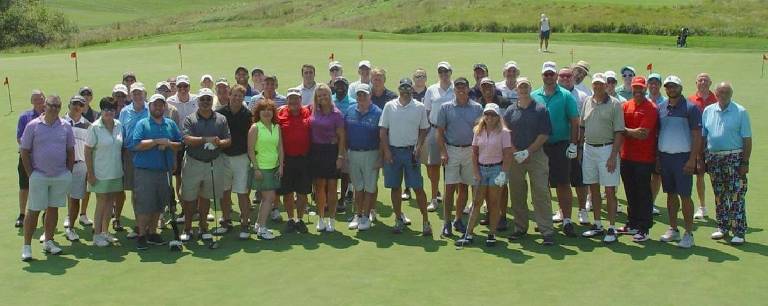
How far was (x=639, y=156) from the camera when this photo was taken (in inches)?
412

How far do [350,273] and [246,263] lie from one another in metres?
1.24

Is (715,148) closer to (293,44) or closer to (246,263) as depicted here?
(246,263)

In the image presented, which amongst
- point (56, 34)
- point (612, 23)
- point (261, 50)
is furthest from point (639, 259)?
point (56, 34)

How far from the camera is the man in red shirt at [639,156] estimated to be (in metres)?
10.3

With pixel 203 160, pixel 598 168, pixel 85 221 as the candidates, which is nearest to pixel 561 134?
pixel 598 168

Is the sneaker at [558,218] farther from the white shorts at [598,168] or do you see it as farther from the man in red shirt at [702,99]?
the man in red shirt at [702,99]

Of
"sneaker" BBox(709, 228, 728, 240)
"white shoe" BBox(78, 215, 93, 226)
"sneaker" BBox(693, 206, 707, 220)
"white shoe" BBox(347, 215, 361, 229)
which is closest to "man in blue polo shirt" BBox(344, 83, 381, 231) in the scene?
"white shoe" BBox(347, 215, 361, 229)

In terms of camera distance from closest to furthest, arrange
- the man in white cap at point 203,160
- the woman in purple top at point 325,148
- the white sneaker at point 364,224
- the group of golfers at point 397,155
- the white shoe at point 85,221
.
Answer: the group of golfers at point 397,155 < the man in white cap at point 203,160 < the woman in purple top at point 325,148 < the white sneaker at point 364,224 < the white shoe at point 85,221

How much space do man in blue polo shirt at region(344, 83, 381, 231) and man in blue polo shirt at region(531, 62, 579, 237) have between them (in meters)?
2.00

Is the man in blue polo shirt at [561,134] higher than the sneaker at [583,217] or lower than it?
higher

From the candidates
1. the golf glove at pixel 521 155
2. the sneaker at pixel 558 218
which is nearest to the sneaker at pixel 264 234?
the golf glove at pixel 521 155

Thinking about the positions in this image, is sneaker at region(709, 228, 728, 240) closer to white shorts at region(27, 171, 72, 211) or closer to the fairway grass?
the fairway grass

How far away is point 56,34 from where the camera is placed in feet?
170

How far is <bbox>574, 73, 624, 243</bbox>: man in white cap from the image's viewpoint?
33.9ft
